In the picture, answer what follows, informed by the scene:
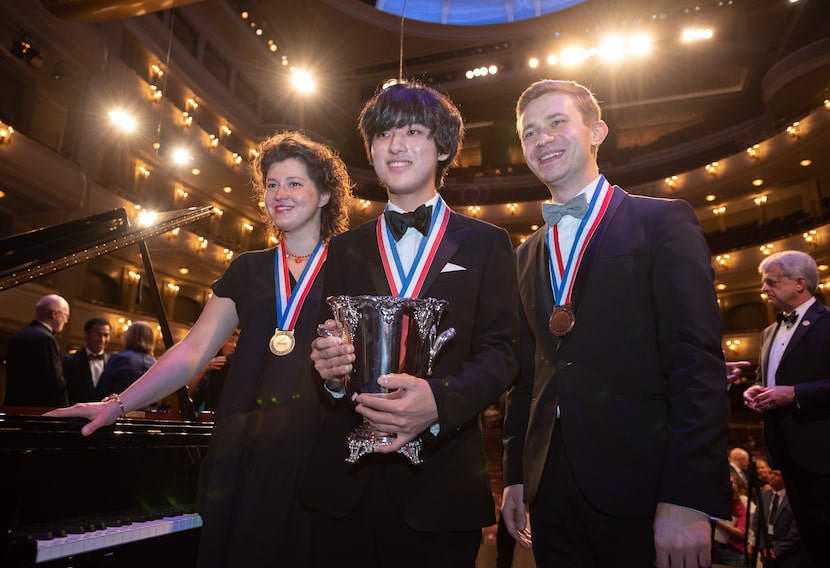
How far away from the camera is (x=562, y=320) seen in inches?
62.1

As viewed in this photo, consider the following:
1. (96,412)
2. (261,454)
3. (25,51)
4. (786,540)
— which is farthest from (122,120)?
(786,540)

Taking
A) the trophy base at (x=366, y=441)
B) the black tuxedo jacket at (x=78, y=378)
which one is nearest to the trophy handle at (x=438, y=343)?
the trophy base at (x=366, y=441)

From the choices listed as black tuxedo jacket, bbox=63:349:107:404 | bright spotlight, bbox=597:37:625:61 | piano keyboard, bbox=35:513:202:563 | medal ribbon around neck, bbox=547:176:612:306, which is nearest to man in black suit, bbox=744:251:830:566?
A: medal ribbon around neck, bbox=547:176:612:306

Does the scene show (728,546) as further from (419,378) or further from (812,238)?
(812,238)

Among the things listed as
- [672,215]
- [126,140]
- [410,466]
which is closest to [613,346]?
[672,215]

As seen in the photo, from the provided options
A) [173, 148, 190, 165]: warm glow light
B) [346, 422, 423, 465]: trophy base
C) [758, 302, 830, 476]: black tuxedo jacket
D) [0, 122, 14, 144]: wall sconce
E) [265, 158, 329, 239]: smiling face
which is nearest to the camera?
[346, 422, 423, 465]: trophy base

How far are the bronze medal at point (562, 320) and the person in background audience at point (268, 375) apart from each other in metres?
0.69

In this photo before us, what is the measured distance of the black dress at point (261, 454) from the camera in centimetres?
169

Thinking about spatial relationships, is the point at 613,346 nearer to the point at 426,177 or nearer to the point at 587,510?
the point at 587,510

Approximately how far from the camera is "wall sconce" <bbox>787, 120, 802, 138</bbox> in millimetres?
17328

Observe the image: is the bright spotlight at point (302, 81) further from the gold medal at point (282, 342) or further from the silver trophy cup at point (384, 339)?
the silver trophy cup at point (384, 339)

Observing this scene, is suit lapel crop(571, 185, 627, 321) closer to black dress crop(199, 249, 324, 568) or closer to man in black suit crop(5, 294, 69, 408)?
black dress crop(199, 249, 324, 568)

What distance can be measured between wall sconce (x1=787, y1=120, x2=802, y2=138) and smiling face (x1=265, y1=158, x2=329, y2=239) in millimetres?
20085

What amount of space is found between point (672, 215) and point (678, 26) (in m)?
23.8
